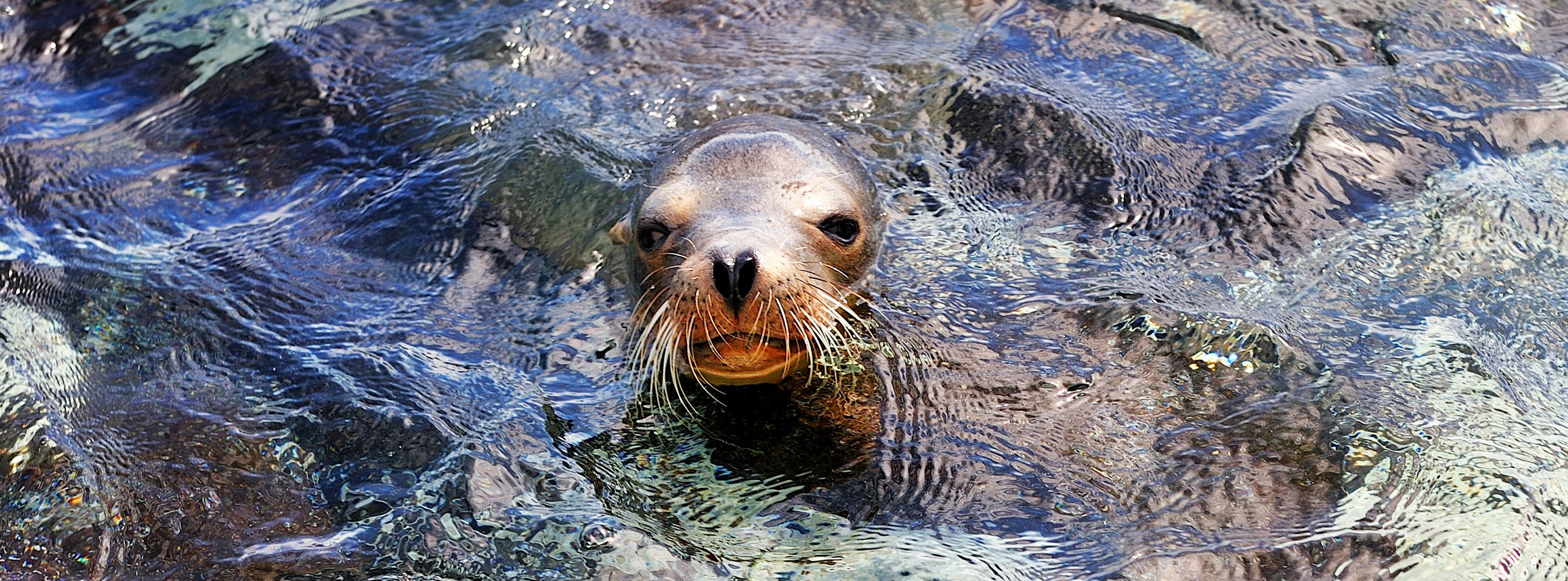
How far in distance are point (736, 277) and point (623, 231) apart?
125 cm

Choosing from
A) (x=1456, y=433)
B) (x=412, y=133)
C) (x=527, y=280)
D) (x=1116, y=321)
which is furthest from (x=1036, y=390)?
(x=412, y=133)

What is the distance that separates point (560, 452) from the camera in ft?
13.9

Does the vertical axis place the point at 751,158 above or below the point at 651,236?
above

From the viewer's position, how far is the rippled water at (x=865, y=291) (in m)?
3.81

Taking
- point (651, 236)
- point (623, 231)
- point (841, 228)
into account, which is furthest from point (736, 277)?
point (623, 231)

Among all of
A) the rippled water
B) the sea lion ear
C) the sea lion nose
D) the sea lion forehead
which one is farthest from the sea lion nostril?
the sea lion ear

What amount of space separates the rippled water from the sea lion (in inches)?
9.4

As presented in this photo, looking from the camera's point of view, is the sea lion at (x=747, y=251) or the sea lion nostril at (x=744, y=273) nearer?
the sea lion nostril at (x=744, y=273)

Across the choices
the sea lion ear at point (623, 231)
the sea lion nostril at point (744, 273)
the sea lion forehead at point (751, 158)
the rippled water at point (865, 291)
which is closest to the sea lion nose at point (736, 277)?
the sea lion nostril at point (744, 273)

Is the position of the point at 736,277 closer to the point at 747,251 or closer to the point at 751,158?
the point at 747,251

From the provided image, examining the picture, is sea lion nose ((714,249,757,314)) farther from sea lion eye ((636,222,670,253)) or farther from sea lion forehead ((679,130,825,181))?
sea lion forehead ((679,130,825,181))

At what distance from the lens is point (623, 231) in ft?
16.2

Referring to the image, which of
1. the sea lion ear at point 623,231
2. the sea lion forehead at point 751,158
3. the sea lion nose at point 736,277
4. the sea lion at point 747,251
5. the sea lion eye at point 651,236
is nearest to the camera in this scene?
the sea lion nose at point 736,277

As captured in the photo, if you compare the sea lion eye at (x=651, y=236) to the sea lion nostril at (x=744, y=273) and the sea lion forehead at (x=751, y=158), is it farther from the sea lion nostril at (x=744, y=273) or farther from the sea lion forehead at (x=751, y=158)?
the sea lion nostril at (x=744, y=273)
